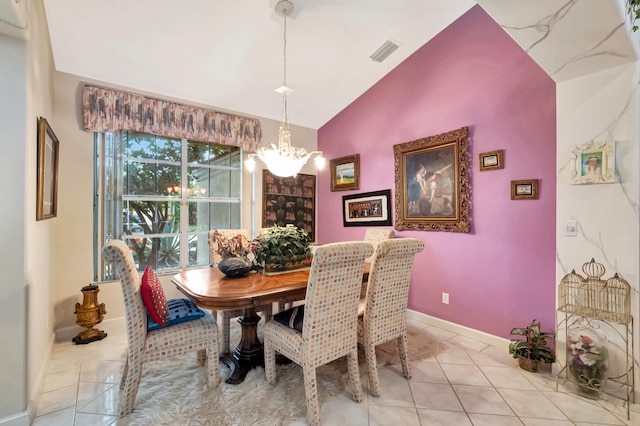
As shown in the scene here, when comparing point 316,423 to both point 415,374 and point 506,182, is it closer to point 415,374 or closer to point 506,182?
point 415,374

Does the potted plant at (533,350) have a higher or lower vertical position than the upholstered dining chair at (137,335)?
lower

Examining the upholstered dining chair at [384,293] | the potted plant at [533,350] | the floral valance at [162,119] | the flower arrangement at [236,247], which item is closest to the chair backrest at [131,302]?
the flower arrangement at [236,247]

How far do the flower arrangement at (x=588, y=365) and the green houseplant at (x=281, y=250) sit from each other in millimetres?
2119

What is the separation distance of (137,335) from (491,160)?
10.6 feet

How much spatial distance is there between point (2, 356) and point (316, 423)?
182 centimetres

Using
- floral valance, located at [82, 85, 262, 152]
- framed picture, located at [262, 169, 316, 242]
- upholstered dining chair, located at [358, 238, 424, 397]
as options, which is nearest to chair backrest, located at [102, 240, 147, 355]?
upholstered dining chair, located at [358, 238, 424, 397]

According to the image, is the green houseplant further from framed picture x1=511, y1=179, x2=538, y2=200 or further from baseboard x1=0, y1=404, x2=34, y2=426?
framed picture x1=511, y1=179, x2=538, y2=200

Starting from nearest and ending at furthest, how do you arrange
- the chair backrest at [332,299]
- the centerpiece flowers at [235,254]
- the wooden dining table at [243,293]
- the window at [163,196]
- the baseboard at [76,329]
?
the chair backrest at [332,299]
the wooden dining table at [243,293]
the centerpiece flowers at [235,254]
the baseboard at [76,329]
the window at [163,196]

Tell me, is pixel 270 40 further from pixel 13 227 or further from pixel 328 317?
pixel 328 317

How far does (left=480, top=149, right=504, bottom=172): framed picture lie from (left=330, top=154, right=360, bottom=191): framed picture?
5.62 ft

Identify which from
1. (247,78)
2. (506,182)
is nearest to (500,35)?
(506,182)

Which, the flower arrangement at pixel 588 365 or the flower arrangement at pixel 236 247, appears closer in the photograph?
the flower arrangement at pixel 588 365

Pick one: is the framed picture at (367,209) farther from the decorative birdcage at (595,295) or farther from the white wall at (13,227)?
the white wall at (13,227)

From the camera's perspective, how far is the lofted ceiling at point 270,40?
178 cm
